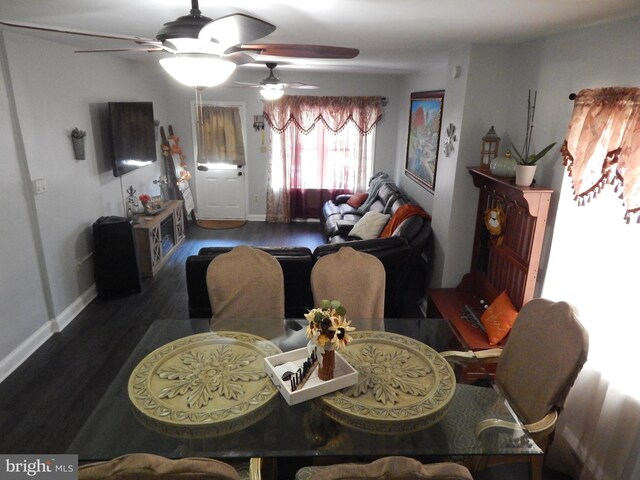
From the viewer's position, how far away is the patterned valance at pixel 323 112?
646cm

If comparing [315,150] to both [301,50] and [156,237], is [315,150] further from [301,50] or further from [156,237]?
[301,50]

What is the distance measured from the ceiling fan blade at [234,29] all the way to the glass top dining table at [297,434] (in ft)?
4.60

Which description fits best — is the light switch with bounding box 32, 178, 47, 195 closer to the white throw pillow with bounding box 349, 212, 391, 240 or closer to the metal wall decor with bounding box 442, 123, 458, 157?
the white throw pillow with bounding box 349, 212, 391, 240

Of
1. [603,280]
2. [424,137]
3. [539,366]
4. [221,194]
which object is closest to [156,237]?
[221,194]

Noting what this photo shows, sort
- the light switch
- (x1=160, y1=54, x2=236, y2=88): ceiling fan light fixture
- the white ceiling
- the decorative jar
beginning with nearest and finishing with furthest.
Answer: (x1=160, y1=54, x2=236, y2=88): ceiling fan light fixture < the white ceiling < the decorative jar < the light switch

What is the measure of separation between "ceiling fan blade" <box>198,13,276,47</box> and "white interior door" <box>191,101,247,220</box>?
5.45 m

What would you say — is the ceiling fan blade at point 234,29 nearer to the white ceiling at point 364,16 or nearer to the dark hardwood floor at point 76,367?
the white ceiling at point 364,16

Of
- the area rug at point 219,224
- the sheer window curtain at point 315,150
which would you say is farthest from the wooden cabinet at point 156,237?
the sheer window curtain at point 315,150

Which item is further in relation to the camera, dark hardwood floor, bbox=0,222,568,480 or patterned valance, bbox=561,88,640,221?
dark hardwood floor, bbox=0,222,568,480

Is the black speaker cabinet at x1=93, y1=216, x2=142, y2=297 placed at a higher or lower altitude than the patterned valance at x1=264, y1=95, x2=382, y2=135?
lower

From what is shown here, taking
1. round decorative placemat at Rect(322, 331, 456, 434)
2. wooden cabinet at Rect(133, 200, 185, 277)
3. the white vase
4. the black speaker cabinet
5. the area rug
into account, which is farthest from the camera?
the area rug

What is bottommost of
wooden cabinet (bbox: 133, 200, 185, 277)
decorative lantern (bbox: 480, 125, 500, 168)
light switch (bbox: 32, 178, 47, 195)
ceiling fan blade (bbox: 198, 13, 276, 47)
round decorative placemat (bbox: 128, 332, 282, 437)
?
wooden cabinet (bbox: 133, 200, 185, 277)

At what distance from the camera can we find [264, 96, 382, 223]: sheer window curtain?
649cm

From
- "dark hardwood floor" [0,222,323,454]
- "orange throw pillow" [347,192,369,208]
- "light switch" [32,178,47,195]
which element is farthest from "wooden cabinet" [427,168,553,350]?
"light switch" [32,178,47,195]
